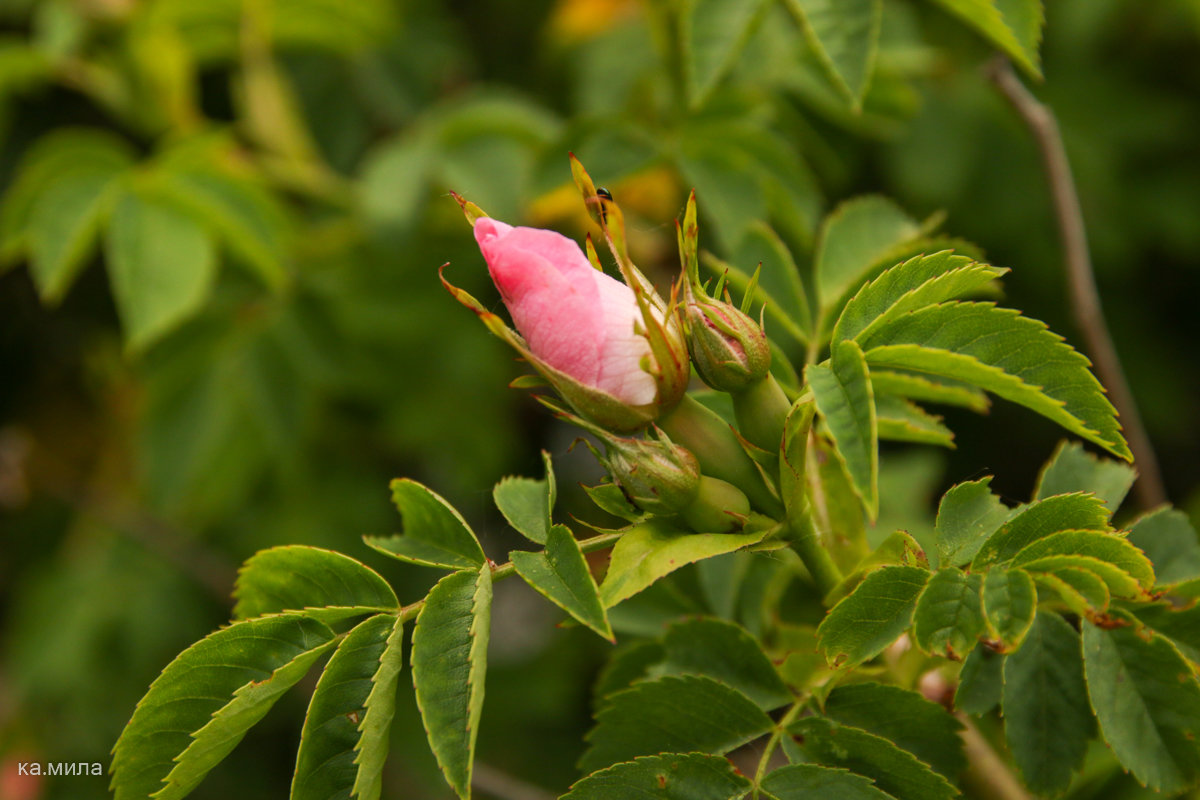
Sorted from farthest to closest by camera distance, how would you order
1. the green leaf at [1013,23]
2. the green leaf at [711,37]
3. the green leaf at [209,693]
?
the green leaf at [711,37] → the green leaf at [1013,23] → the green leaf at [209,693]

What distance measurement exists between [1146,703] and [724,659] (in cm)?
35

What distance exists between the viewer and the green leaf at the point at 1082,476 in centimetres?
91

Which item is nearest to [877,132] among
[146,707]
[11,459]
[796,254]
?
[796,254]

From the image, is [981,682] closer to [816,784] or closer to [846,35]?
[816,784]

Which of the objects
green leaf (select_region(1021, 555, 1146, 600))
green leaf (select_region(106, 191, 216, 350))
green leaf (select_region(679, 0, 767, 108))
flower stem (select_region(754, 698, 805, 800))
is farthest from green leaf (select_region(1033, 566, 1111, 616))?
green leaf (select_region(106, 191, 216, 350))

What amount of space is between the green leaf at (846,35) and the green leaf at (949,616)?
562mm

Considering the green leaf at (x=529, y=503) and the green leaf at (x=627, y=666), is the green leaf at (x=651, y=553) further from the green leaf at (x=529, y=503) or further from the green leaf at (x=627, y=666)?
the green leaf at (x=627, y=666)

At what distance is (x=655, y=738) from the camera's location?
0.81m

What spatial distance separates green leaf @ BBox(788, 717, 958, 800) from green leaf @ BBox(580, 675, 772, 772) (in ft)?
0.14

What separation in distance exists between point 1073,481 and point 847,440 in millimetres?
449

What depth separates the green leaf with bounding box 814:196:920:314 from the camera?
1.02 metres

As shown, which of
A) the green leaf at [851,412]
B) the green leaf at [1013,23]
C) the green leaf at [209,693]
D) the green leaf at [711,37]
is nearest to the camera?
the green leaf at [851,412]

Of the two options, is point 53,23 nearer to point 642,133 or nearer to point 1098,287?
point 642,133

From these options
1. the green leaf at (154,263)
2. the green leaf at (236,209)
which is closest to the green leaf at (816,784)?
the green leaf at (154,263)
